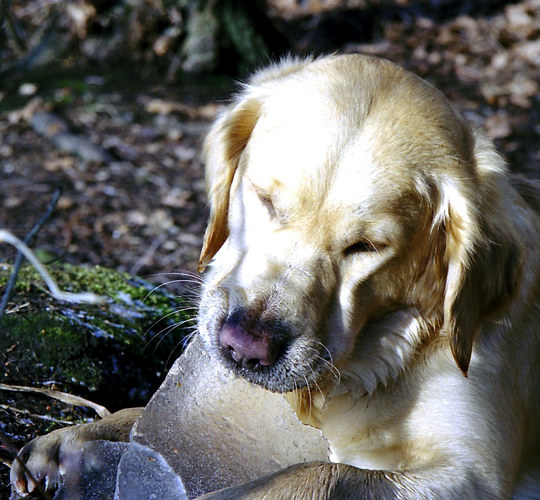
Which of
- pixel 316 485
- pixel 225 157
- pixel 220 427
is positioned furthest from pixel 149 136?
pixel 316 485

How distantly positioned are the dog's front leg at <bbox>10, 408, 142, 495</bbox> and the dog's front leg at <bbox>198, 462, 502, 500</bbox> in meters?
0.71

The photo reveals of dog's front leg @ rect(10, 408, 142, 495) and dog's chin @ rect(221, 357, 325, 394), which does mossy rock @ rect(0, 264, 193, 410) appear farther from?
dog's chin @ rect(221, 357, 325, 394)

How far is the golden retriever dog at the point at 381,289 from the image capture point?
261 centimetres

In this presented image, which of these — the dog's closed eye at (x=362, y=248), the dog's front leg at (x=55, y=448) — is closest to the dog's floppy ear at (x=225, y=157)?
the dog's closed eye at (x=362, y=248)

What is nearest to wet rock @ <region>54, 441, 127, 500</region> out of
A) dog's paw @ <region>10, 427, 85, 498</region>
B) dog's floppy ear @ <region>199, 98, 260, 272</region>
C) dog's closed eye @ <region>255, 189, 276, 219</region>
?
dog's paw @ <region>10, 427, 85, 498</region>

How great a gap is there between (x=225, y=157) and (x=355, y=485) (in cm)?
148

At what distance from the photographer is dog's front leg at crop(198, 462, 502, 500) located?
2.46 m

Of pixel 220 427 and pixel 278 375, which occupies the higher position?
pixel 278 375

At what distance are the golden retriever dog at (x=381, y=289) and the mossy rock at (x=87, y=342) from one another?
688 mm

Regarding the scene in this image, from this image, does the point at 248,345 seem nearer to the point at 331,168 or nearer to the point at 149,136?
the point at 331,168

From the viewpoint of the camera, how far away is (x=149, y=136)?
8.14 m

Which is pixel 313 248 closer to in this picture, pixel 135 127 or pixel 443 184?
pixel 443 184

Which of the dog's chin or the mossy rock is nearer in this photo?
the dog's chin

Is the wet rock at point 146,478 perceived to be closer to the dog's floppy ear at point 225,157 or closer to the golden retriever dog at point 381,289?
the golden retriever dog at point 381,289
